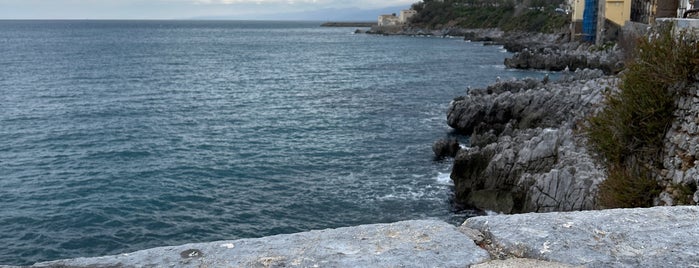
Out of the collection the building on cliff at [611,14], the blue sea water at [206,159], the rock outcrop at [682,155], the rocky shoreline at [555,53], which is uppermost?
the building on cliff at [611,14]

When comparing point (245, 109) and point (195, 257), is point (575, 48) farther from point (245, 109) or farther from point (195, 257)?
point (195, 257)

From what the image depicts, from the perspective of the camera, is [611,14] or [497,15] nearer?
[611,14]

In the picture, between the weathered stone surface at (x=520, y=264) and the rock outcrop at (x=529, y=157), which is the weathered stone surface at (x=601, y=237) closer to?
the weathered stone surface at (x=520, y=264)

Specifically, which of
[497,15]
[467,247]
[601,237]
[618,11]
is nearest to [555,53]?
[618,11]

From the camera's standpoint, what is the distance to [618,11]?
7750 cm

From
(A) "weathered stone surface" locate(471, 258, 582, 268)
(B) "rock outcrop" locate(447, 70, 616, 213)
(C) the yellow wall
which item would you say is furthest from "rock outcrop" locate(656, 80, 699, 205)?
(C) the yellow wall

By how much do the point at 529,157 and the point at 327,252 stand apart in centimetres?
1992

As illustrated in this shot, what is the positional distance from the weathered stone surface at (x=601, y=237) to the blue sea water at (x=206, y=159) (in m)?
18.1

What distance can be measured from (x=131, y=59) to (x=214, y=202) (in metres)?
81.5

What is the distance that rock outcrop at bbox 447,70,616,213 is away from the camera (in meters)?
18.4

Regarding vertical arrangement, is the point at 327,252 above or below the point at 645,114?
above

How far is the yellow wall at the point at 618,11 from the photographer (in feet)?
248

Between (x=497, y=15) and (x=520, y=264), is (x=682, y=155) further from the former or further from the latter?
(x=497, y=15)

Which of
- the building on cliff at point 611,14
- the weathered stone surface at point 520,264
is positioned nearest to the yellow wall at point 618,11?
the building on cliff at point 611,14
